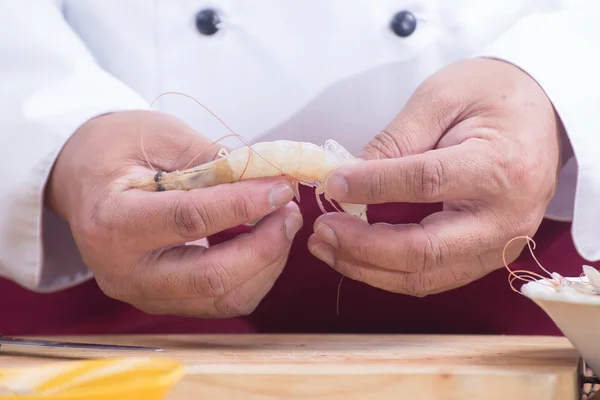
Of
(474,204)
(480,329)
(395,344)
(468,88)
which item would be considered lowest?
(480,329)

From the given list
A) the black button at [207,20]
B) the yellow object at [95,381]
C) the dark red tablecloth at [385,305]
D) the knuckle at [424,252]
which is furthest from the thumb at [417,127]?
the yellow object at [95,381]

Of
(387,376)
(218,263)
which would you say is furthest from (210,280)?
(387,376)

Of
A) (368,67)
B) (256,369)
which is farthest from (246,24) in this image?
(256,369)

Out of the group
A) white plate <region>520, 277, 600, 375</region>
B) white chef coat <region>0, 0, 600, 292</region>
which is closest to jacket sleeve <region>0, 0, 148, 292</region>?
white chef coat <region>0, 0, 600, 292</region>

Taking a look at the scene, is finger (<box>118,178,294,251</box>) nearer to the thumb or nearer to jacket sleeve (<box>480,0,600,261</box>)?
the thumb

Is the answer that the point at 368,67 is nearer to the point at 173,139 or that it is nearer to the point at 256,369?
the point at 173,139

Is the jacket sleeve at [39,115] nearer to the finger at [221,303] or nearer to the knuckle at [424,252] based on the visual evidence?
the finger at [221,303]
